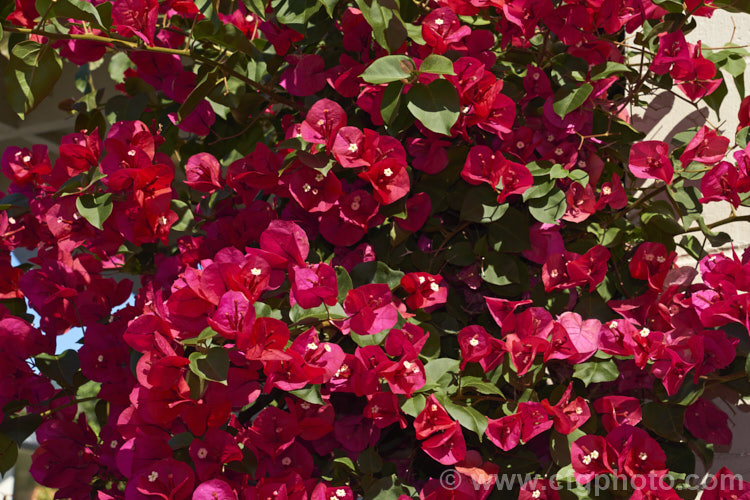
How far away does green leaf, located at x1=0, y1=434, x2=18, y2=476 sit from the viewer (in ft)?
3.60

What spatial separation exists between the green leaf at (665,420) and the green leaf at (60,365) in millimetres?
906

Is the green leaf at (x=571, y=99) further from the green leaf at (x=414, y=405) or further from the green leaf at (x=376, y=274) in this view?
the green leaf at (x=414, y=405)

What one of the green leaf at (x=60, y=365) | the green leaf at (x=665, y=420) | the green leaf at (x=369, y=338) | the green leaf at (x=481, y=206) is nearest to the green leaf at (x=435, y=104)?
the green leaf at (x=481, y=206)

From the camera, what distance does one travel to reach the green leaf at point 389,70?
85cm

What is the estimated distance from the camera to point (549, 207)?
39.9 inches

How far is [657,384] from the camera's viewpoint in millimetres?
1028

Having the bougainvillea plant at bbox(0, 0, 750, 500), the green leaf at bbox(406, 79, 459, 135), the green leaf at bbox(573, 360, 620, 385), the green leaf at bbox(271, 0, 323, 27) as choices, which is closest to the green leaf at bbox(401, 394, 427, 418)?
the bougainvillea plant at bbox(0, 0, 750, 500)

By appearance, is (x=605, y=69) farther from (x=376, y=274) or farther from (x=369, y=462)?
(x=369, y=462)

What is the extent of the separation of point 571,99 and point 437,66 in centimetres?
25

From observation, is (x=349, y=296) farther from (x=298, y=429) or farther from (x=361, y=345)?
(x=298, y=429)

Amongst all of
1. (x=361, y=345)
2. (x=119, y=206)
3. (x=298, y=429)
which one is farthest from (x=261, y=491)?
(x=119, y=206)

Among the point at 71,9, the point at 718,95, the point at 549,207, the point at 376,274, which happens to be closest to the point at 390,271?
the point at 376,274

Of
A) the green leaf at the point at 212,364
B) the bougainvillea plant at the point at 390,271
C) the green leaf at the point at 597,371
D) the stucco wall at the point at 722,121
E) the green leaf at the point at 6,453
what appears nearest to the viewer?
the green leaf at the point at 212,364

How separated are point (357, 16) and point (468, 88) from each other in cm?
21
